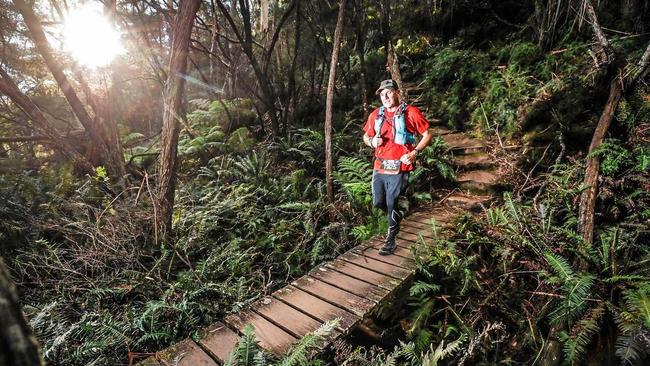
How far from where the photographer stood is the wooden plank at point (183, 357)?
274cm

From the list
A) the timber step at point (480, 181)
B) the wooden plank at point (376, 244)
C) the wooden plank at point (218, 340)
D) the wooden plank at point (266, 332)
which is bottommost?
the wooden plank at point (376, 244)

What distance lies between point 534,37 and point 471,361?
315 inches

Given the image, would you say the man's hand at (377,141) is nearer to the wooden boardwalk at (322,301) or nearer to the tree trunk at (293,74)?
the wooden boardwalk at (322,301)

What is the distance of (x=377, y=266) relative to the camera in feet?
13.9

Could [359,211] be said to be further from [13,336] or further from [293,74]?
[13,336]

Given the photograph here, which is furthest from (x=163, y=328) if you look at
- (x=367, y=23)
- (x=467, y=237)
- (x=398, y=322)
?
(x=367, y=23)

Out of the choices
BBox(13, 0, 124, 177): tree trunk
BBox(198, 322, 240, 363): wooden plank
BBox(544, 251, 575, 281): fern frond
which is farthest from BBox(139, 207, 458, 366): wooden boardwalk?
BBox(13, 0, 124, 177): tree trunk

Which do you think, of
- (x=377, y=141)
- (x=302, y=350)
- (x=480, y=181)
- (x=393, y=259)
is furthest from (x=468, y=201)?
(x=302, y=350)

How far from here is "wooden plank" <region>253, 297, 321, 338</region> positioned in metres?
3.15

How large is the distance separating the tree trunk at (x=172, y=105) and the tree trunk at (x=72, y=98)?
309 cm

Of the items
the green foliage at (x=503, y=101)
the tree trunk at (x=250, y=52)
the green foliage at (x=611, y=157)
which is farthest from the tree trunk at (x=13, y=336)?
the tree trunk at (x=250, y=52)

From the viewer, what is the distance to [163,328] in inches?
136

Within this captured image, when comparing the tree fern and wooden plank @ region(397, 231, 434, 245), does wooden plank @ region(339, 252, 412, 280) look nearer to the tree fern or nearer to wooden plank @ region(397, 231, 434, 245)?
wooden plank @ region(397, 231, 434, 245)

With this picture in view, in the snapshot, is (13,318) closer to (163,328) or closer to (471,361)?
(163,328)
